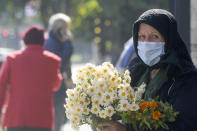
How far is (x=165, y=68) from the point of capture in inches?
121

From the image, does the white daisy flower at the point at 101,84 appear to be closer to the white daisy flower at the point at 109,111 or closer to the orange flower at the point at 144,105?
the white daisy flower at the point at 109,111

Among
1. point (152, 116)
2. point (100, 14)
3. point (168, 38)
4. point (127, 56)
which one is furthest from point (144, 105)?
point (100, 14)

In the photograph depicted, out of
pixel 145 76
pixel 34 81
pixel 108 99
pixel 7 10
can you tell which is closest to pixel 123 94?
pixel 108 99

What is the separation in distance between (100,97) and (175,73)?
0.46 m

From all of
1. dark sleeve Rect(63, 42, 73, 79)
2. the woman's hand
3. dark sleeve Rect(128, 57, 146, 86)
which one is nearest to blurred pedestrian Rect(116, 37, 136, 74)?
dark sleeve Rect(63, 42, 73, 79)

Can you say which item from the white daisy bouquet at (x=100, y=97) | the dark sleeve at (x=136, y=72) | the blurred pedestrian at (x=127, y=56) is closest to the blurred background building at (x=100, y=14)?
the blurred pedestrian at (x=127, y=56)

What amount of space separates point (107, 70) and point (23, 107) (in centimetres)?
291

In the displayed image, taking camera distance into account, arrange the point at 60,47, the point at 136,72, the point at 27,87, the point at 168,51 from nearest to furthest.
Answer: the point at 168,51 → the point at 136,72 → the point at 27,87 → the point at 60,47

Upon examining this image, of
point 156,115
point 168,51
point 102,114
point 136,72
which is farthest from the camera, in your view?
point 136,72

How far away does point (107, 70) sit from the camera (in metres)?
3.04

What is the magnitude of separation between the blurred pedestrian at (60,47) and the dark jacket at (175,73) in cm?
456

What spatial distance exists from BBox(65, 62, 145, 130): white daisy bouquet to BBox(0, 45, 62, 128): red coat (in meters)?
2.72

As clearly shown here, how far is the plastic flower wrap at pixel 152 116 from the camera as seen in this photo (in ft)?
9.12

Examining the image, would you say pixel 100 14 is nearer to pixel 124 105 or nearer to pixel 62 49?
pixel 62 49
